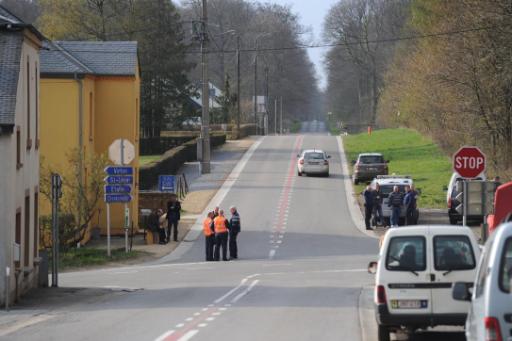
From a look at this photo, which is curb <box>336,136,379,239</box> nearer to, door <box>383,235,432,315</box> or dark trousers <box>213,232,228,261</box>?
dark trousers <box>213,232,228,261</box>

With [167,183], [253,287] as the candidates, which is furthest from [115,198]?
[167,183]

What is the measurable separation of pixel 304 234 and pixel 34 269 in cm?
1609

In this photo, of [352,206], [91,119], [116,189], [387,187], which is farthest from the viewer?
[352,206]

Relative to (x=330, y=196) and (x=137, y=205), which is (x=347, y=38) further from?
(x=137, y=205)

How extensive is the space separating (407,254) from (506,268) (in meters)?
5.54

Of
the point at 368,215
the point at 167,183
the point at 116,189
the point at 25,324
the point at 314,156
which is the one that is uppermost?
the point at 314,156

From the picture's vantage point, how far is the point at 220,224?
3341 centimetres

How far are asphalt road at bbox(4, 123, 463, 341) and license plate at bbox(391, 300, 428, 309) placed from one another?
1420 millimetres

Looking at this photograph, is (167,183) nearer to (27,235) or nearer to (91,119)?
(91,119)

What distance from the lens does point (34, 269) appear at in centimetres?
2617

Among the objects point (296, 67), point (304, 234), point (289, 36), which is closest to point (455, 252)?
point (304, 234)

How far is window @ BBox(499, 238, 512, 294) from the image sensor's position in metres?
8.98

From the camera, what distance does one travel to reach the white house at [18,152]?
21641 mm

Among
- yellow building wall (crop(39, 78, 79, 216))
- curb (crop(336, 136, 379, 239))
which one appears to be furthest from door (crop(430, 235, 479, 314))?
yellow building wall (crop(39, 78, 79, 216))
